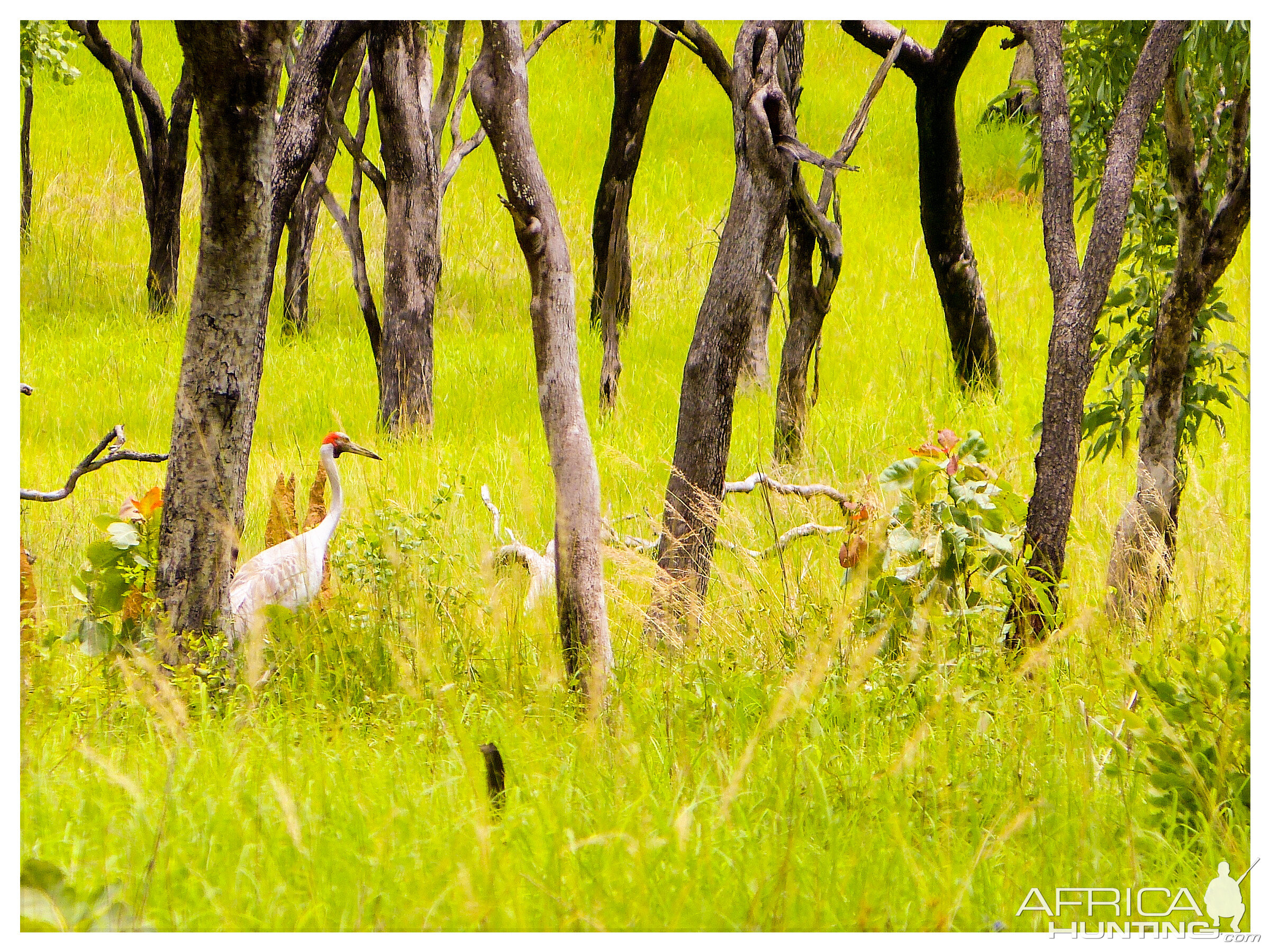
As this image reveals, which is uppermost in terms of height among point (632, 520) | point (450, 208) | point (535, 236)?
point (450, 208)

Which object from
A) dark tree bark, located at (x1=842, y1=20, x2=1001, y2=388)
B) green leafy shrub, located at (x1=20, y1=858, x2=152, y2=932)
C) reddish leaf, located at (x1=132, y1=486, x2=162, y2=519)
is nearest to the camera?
green leafy shrub, located at (x1=20, y1=858, x2=152, y2=932)

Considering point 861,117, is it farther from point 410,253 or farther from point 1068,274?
point 410,253

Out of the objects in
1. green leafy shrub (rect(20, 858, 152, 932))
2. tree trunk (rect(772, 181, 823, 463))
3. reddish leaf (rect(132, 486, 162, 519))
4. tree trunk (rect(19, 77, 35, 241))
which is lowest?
green leafy shrub (rect(20, 858, 152, 932))

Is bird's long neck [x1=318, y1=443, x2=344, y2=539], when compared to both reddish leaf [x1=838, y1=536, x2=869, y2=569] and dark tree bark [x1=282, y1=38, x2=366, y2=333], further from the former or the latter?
dark tree bark [x1=282, y1=38, x2=366, y2=333]

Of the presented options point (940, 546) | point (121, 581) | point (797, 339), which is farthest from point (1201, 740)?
point (797, 339)

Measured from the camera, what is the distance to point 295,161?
3.99 metres

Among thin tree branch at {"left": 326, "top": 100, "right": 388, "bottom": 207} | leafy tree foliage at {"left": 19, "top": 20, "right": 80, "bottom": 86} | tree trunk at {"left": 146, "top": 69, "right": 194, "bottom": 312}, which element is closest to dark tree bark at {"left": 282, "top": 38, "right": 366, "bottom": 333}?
thin tree branch at {"left": 326, "top": 100, "right": 388, "bottom": 207}

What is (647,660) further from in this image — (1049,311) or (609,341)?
(1049,311)

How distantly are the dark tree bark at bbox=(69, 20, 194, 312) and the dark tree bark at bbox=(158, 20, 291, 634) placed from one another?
24.2ft

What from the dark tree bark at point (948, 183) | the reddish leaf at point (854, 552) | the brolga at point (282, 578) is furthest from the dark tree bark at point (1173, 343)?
the brolga at point (282, 578)

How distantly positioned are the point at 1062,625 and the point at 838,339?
595cm

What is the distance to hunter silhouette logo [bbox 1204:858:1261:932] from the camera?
7.25ft

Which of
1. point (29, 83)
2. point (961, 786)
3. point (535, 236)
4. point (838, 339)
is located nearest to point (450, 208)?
point (29, 83)

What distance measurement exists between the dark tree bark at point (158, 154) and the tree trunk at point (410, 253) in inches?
135
